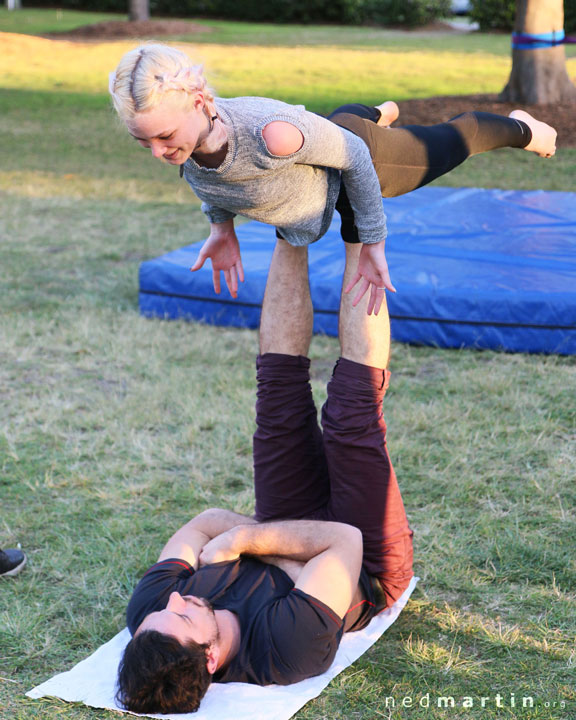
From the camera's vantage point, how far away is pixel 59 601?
285 cm

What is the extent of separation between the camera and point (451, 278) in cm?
489

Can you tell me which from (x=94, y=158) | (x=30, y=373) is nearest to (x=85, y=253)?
(x=30, y=373)

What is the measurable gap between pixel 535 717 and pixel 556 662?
0.80 feet

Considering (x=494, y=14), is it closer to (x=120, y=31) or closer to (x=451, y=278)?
(x=120, y=31)

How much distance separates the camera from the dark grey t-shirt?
2354 millimetres

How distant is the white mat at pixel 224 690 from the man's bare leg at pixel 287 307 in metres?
0.95

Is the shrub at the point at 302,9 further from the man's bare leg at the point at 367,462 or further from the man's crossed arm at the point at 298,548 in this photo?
the man's crossed arm at the point at 298,548

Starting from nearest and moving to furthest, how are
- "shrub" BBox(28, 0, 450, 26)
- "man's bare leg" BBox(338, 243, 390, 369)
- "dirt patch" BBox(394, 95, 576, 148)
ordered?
"man's bare leg" BBox(338, 243, 390, 369)
"dirt patch" BBox(394, 95, 576, 148)
"shrub" BBox(28, 0, 450, 26)

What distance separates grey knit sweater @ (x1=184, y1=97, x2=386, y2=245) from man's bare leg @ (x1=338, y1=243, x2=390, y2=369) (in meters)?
0.20

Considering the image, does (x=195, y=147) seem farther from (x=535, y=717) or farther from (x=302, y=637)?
(x=535, y=717)

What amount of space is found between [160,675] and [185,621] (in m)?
0.15

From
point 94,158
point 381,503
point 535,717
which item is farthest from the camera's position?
point 94,158

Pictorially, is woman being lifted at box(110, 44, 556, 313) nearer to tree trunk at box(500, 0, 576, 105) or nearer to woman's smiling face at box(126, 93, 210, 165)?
woman's smiling face at box(126, 93, 210, 165)

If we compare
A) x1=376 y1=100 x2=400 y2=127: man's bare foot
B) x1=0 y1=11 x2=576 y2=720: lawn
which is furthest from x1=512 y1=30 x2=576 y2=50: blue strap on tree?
x1=376 y1=100 x2=400 y2=127: man's bare foot
